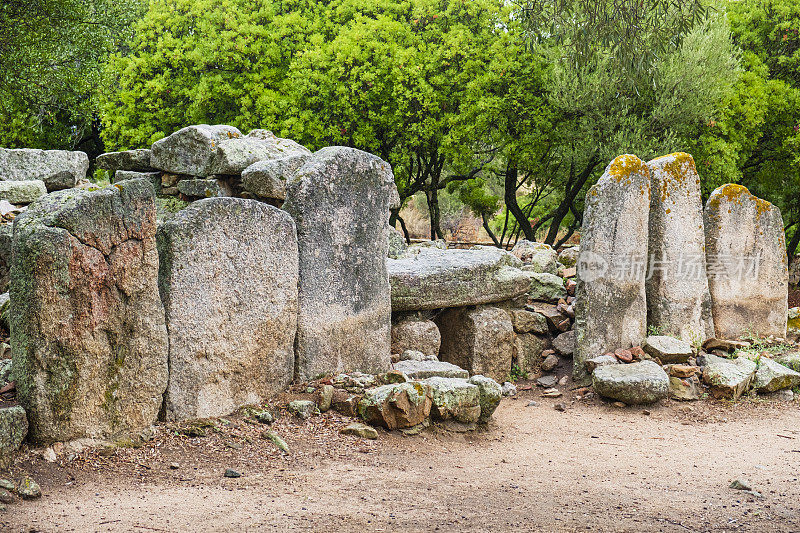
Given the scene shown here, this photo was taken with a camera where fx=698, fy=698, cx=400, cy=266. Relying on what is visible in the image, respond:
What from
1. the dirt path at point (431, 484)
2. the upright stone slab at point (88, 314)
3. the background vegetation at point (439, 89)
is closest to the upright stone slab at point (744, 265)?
the dirt path at point (431, 484)

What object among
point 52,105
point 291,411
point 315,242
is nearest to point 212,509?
point 291,411

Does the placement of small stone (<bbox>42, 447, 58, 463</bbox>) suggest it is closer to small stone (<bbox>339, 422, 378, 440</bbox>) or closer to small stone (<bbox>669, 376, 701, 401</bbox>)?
small stone (<bbox>339, 422, 378, 440</bbox>)

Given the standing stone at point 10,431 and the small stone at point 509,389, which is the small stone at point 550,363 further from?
the standing stone at point 10,431

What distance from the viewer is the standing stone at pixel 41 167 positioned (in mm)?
9195

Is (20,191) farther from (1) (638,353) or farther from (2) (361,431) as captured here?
(1) (638,353)

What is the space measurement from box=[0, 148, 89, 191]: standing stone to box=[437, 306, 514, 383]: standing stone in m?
5.35

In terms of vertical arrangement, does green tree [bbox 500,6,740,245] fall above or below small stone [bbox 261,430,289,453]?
above

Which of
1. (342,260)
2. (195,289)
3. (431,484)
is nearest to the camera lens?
(431,484)

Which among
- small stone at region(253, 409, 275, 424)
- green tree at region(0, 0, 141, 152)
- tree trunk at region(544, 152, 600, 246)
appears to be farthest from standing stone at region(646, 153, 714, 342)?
green tree at region(0, 0, 141, 152)

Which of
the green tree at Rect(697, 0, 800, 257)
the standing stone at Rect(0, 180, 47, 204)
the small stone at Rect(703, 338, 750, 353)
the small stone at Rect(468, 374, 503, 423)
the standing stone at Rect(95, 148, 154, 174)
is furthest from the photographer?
the green tree at Rect(697, 0, 800, 257)

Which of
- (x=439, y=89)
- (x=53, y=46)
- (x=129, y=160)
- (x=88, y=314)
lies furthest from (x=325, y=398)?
(x=439, y=89)

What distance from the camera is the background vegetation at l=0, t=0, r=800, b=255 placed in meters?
16.7

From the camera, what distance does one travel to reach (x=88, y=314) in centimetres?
513

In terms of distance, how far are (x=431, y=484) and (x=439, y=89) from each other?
599 inches
